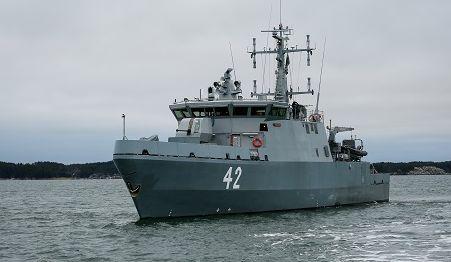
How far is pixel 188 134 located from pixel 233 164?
3.08 metres

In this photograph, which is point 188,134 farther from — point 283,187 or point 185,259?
point 185,259

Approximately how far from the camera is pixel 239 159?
28516 millimetres

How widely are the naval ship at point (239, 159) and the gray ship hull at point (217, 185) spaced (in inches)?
1.6

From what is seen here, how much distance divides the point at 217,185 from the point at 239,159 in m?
1.93

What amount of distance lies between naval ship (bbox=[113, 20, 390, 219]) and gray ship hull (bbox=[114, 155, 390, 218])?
4 centimetres

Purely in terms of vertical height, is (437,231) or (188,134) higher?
(188,134)

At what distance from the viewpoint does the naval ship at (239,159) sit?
84.8 ft

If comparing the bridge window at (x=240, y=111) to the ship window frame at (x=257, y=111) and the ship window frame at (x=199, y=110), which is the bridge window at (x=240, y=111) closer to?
the ship window frame at (x=257, y=111)

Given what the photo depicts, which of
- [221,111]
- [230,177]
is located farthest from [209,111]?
[230,177]

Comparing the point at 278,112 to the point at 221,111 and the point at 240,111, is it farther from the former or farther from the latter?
the point at 221,111

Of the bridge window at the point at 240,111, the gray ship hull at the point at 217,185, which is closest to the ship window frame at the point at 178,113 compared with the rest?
the bridge window at the point at 240,111

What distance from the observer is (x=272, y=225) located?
85.8 ft

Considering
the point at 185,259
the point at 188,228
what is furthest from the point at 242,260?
the point at 188,228

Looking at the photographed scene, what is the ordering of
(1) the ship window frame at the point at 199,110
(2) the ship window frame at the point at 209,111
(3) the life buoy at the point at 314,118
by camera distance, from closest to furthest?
(2) the ship window frame at the point at 209,111 < (1) the ship window frame at the point at 199,110 < (3) the life buoy at the point at 314,118
